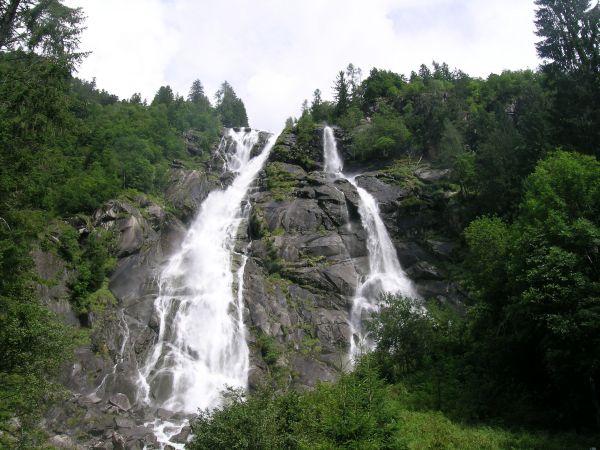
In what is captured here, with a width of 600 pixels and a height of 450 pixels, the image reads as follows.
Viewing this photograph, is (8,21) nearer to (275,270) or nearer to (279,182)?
(275,270)

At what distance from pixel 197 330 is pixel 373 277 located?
13877 mm

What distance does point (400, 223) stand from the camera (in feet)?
138

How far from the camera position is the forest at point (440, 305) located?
1413 cm

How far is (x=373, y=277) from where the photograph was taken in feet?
119

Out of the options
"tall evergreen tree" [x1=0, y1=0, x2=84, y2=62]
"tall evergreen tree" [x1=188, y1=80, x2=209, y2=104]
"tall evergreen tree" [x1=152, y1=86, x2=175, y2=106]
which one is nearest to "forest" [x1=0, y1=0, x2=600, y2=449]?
"tall evergreen tree" [x1=0, y1=0, x2=84, y2=62]

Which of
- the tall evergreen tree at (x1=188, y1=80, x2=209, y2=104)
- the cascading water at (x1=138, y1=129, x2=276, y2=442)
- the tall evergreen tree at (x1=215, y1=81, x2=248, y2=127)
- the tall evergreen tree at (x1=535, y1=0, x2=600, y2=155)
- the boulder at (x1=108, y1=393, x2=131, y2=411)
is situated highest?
the tall evergreen tree at (x1=188, y1=80, x2=209, y2=104)

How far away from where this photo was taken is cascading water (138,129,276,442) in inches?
1031

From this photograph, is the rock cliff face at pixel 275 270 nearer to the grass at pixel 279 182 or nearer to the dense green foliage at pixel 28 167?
the grass at pixel 279 182

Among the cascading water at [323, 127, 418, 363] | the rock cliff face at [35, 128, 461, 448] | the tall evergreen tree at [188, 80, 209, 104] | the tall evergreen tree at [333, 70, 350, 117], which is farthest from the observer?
the tall evergreen tree at [188, 80, 209, 104]

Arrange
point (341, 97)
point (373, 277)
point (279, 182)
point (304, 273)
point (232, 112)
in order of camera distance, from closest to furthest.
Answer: point (304, 273) < point (373, 277) < point (279, 182) < point (341, 97) < point (232, 112)

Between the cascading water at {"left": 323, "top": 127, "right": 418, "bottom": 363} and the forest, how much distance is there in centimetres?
465

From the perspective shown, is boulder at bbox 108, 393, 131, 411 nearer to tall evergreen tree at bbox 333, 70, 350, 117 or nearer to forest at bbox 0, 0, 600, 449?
forest at bbox 0, 0, 600, 449

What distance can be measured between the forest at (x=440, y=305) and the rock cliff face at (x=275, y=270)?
1626mm

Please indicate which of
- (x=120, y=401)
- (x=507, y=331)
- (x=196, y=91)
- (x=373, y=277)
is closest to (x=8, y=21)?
(x=120, y=401)
